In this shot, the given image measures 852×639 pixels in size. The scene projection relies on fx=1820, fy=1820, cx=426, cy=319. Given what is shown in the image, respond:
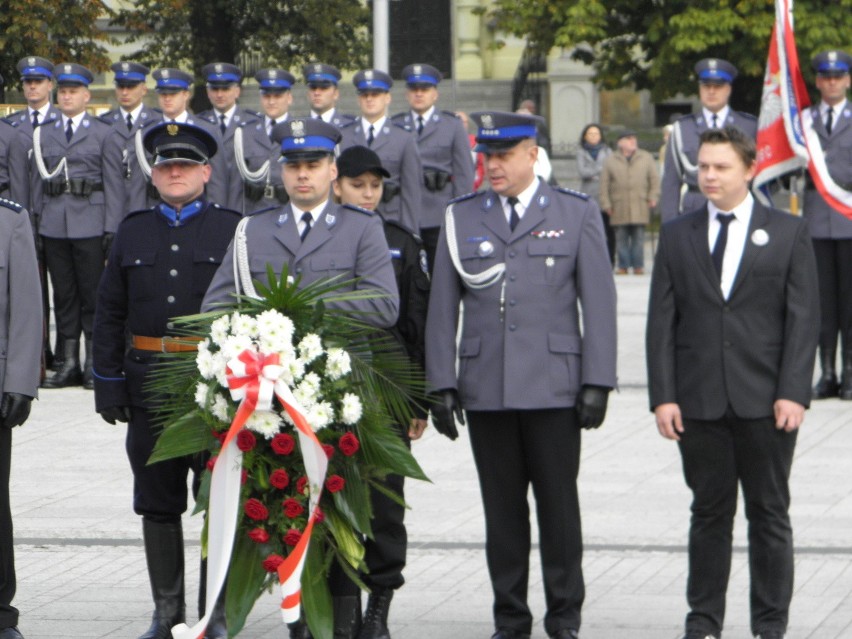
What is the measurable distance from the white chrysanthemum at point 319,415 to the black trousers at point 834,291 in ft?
23.1

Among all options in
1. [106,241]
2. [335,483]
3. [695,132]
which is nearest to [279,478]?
[335,483]

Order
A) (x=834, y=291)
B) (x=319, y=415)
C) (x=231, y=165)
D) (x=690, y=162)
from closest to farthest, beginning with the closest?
(x=319, y=415)
(x=834, y=291)
(x=690, y=162)
(x=231, y=165)

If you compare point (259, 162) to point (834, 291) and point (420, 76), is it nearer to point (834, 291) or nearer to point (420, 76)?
point (420, 76)

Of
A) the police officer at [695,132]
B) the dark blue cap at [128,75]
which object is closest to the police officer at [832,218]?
the police officer at [695,132]

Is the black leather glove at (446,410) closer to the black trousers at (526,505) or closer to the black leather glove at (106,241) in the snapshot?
the black trousers at (526,505)

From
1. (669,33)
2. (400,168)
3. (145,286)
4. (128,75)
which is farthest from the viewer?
(669,33)

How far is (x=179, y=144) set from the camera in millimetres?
6523

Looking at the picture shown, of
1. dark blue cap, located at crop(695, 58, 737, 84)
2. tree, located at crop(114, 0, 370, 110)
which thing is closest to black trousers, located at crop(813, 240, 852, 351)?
dark blue cap, located at crop(695, 58, 737, 84)

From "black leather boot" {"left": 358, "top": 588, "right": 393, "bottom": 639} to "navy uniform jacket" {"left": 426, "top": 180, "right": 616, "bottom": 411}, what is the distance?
2.44 ft

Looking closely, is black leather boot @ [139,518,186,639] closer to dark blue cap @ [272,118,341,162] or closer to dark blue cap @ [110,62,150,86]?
dark blue cap @ [272,118,341,162]

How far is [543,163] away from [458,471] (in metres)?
5.79

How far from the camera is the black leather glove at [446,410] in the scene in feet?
21.0

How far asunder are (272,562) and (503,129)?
5.65 feet

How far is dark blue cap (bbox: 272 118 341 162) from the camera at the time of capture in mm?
6262
